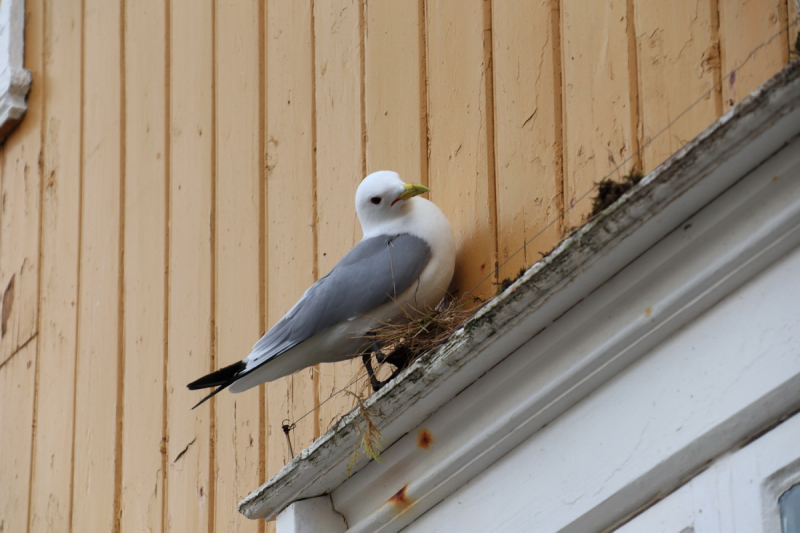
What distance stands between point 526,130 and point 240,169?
97 cm

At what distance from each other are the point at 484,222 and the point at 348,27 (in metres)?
0.72

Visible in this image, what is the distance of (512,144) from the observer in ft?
6.33

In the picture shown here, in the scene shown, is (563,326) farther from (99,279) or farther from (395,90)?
(99,279)

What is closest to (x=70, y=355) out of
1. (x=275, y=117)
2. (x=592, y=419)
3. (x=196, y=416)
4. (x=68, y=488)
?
(x=68, y=488)

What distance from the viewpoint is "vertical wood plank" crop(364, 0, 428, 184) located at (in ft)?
7.08

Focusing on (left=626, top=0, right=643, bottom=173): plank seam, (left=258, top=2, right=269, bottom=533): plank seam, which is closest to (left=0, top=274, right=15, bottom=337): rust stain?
(left=258, top=2, right=269, bottom=533): plank seam

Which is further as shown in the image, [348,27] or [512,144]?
[348,27]

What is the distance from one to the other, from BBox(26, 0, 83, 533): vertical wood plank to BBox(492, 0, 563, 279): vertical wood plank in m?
1.72

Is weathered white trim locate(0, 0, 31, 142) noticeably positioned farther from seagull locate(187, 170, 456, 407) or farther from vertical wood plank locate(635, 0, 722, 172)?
→ vertical wood plank locate(635, 0, 722, 172)

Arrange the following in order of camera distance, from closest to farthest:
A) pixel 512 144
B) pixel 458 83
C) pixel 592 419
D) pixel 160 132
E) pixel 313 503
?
pixel 592 419 < pixel 313 503 < pixel 512 144 < pixel 458 83 < pixel 160 132

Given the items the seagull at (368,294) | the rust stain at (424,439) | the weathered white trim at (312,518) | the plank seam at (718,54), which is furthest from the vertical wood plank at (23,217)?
the plank seam at (718,54)

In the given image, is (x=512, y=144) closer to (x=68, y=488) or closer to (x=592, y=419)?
(x=592, y=419)

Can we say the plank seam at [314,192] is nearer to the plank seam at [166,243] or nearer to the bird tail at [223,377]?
the bird tail at [223,377]

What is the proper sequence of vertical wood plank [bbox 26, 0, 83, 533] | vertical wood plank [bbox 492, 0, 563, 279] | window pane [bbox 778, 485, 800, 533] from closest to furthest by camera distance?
window pane [bbox 778, 485, 800, 533] → vertical wood plank [bbox 492, 0, 563, 279] → vertical wood plank [bbox 26, 0, 83, 533]
